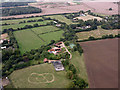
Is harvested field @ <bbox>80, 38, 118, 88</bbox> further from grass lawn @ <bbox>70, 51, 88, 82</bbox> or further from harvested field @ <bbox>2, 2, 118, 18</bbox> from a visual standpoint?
harvested field @ <bbox>2, 2, 118, 18</bbox>

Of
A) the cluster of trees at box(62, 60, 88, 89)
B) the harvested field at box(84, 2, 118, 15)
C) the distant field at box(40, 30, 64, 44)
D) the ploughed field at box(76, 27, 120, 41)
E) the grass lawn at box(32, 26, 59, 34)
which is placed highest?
the harvested field at box(84, 2, 118, 15)

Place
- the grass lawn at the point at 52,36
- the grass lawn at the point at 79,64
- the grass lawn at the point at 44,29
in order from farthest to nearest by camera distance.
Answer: the grass lawn at the point at 44,29
the grass lawn at the point at 52,36
the grass lawn at the point at 79,64

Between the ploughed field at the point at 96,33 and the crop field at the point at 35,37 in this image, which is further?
the ploughed field at the point at 96,33

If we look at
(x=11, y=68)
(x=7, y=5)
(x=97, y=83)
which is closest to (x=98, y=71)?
(x=97, y=83)

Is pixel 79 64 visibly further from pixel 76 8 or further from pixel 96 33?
pixel 76 8

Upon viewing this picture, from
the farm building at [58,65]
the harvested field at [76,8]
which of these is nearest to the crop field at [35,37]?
the farm building at [58,65]

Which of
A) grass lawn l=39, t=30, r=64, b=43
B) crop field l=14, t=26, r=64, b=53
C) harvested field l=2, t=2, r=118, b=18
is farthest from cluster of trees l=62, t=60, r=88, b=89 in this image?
harvested field l=2, t=2, r=118, b=18

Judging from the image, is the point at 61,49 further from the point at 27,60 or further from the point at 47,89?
the point at 47,89

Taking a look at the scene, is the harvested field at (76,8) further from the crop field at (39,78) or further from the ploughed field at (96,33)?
the crop field at (39,78)
